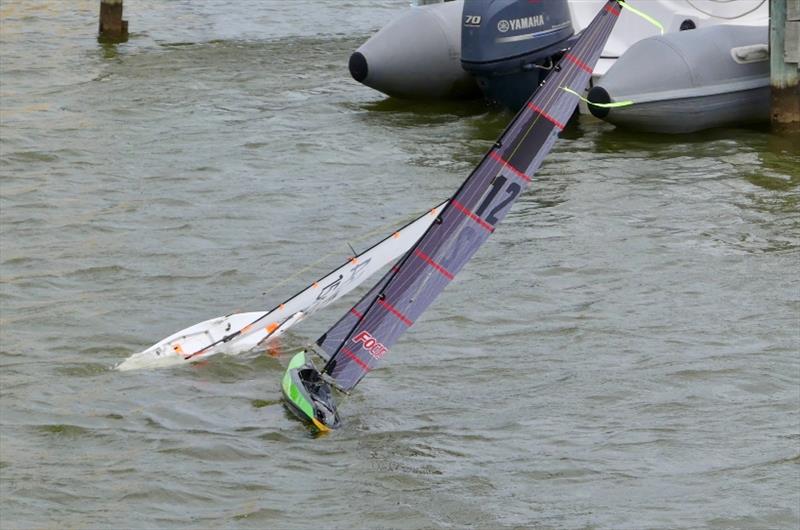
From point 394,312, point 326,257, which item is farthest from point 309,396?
point 326,257

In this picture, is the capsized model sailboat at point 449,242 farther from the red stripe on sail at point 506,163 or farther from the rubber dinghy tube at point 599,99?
the rubber dinghy tube at point 599,99

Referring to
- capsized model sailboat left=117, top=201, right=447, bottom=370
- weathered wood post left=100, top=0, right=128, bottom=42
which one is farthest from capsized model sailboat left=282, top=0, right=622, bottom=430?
weathered wood post left=100, top=0, right=128, bottom=42

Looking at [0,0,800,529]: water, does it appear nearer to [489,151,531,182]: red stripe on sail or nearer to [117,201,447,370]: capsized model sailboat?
[117,201,447,370]: capsized model sailboat

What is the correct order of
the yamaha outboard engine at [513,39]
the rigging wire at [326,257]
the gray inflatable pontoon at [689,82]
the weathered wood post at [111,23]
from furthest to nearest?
1. the weathered wood post at [111,23]
2. the yamaha outboard engine at [513,39]
3. the gray inflatable pontoon at [689,82]
4. the rigging wire at [326,257]

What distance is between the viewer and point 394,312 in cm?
849

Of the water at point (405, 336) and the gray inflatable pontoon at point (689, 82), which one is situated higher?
the gray inflatable pontoon at point (689, 82)

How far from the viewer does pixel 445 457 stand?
804 centimetres

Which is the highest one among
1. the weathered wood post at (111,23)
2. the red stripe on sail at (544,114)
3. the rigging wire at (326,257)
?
the red stripe on sail at (544,114)

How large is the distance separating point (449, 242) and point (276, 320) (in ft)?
5.36

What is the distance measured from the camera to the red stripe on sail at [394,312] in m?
8.48

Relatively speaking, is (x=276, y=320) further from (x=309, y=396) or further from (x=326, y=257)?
(x=326, y=257)

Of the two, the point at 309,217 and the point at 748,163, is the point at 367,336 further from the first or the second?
the point at 748,163

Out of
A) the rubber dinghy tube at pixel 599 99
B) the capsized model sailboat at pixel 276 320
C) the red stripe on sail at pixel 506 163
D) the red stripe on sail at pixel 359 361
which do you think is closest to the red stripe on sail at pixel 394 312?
the red stripe on sail at pixel 359 361

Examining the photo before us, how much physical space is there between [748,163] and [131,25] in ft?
34.9
